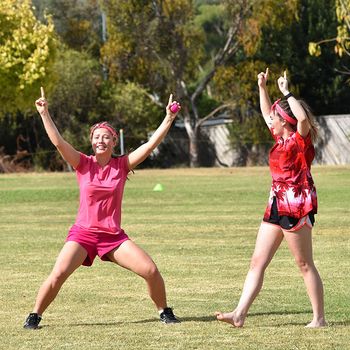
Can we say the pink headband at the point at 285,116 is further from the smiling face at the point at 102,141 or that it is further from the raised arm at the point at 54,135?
the raised arm at the point at 54,135

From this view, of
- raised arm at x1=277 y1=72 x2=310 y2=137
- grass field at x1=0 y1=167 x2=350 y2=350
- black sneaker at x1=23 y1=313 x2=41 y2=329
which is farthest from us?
black sneaker at x1=23 y1=313 x2=41 y2=329

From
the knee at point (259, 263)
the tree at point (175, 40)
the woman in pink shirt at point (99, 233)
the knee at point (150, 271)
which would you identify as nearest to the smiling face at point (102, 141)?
the woman in pink shirt at point (99, 233)

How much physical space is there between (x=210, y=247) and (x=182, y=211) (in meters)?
7.86

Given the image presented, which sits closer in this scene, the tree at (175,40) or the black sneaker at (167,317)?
the black sneaker at (167,317)

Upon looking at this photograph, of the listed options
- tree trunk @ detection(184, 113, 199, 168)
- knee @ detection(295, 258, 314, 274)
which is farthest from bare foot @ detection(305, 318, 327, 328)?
tree trunk @ detection(184, 113, 199, 168)

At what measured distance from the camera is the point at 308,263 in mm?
9883

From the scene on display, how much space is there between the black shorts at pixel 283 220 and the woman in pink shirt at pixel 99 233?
1.05 m

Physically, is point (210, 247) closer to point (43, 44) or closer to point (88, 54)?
point (43, 44)

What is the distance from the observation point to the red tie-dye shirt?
9.79 meters

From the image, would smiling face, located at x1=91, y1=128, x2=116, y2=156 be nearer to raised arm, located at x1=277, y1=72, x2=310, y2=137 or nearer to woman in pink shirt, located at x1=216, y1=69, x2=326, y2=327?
woman in pink shirt, located at x1=216, y1=69, x2=326, y2=327

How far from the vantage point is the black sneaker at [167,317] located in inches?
405

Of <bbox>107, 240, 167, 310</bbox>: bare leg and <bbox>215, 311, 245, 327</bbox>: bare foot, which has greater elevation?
<bbox>107, 240, 167, 310</bbox>: bare leg

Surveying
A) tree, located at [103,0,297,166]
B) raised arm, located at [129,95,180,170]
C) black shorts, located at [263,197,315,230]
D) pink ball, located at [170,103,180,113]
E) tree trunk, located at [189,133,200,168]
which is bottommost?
tree trunk, located at [189,133,200,168]

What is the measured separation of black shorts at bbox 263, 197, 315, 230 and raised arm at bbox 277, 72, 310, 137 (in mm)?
602
